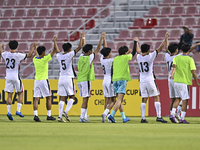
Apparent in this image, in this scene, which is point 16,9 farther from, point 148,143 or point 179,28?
point 148,143

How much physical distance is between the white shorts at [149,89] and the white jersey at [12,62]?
3420mm

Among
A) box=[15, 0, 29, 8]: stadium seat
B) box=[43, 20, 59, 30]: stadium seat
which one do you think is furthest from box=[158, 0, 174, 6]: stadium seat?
box=[15, 0, 29, 8]: stadium seat

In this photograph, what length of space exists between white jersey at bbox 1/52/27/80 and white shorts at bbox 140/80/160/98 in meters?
3.42

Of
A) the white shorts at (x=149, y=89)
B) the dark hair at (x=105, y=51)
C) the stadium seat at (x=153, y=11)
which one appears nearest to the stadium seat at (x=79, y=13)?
the stadium seat at (x=153, y=11)

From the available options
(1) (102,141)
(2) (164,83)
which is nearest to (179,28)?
(2) (164,83)

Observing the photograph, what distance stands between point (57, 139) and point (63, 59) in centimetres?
478

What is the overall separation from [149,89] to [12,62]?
3927 mm

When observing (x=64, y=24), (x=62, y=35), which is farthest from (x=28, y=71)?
(x=64, y=24)

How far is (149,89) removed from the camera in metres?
10.4

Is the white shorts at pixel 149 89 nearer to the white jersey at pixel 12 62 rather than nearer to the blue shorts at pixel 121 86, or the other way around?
the blue shorts at pixel 121 86

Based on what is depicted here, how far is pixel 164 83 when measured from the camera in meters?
14.3

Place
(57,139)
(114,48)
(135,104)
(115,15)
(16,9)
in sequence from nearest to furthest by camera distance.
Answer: (57,139)
(135,104)
(114,48)
(115,15)
(16,9)

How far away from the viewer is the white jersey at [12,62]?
11.2 meters

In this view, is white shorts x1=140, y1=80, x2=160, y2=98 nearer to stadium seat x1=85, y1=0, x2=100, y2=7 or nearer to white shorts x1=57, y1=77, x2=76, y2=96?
white shorts x1=57, y1=77, x2=76, y2=96
